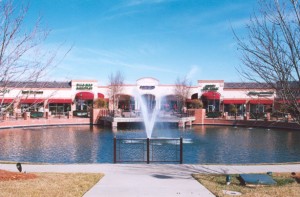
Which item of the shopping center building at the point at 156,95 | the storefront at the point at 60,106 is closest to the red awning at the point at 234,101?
the shopping center building at the point at 156,95

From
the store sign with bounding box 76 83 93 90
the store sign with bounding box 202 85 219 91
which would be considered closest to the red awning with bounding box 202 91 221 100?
the store sign with bounding box 202 85 219 91

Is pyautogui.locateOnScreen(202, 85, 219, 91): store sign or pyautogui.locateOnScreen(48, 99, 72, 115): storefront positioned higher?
pyautogui.locateOnScreen(202, 85, 219, 91): store sign

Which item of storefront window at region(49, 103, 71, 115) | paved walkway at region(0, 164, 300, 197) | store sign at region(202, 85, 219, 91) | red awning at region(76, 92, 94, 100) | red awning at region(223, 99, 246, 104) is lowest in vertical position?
paved walkway at region(0, 164, 300, 197)

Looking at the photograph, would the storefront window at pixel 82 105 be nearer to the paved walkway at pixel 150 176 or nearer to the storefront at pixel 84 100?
the storefront at pixel 84 100

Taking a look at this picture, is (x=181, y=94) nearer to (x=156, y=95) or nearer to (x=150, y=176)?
(x=156, y=95)

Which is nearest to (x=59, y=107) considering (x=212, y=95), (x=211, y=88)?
(x=212, y=95)

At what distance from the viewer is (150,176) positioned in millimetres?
11648

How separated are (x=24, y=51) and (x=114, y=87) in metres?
50.5

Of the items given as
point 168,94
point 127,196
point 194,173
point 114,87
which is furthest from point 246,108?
point 127,196

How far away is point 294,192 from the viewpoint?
9117 mm

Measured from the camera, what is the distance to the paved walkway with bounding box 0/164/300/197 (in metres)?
9.42

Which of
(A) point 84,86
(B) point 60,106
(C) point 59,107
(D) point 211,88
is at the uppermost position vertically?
(A) point 84,86

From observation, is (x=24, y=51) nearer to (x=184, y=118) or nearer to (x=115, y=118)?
(x=115, y=118)

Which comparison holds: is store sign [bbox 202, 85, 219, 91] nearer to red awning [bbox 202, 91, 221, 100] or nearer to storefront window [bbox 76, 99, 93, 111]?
red awning [bbox 202, 91, 221, 100]
